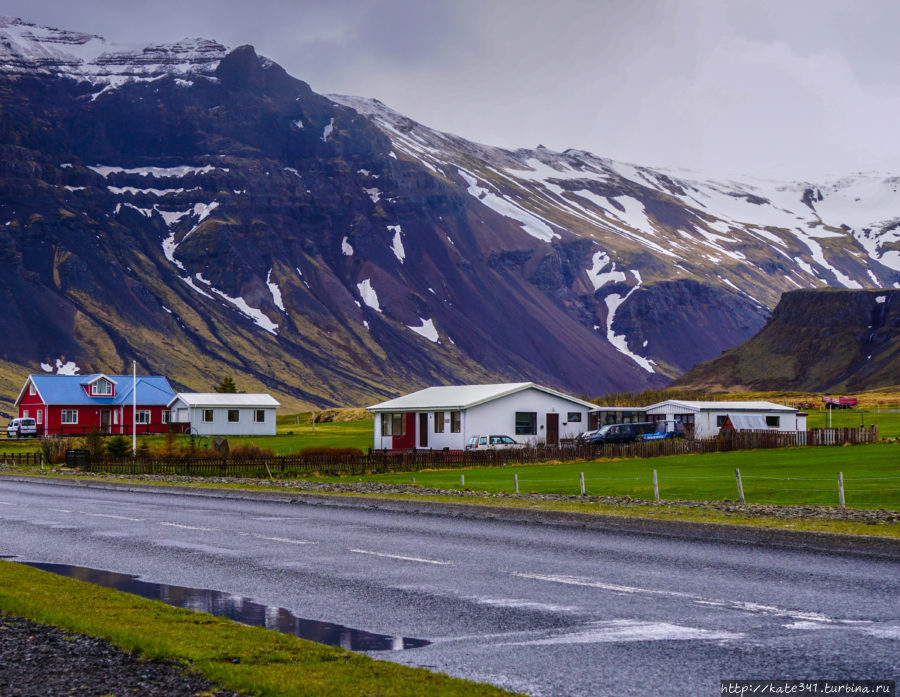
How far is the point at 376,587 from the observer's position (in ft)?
45.5

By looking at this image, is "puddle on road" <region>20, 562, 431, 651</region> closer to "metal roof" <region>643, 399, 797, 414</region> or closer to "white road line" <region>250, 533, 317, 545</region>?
"white road line" <region>250, 533, 317, 545</region>

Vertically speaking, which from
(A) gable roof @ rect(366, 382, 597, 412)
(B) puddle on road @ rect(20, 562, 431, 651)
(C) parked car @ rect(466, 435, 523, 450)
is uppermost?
(A) gable roof @ rect(366, 382, 597, 412)

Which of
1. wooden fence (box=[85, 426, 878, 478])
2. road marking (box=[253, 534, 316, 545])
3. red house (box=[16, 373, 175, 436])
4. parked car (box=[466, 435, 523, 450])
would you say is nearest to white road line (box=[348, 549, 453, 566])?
road marking (box=[253, 534, 316, 545])

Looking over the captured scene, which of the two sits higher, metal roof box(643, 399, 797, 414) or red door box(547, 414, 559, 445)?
metal roof box(643, 399, 797, 414)

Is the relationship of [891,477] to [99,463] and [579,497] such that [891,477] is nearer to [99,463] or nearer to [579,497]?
[579,497]

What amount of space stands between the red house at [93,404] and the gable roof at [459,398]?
3989 cm

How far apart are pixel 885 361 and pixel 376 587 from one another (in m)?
176

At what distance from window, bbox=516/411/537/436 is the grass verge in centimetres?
5672

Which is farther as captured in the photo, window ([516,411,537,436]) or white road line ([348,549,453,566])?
window ([516,411,537,436])

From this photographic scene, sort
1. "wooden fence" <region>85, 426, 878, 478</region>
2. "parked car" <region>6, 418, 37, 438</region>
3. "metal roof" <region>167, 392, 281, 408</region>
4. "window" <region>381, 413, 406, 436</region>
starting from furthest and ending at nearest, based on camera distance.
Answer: "metal roof" <region>167, 392, 281, 408</region>, "parked car" <region>6, 418, 37, 438</region>, "window" <region>381, 413, 406, 436</region>, "wooden fence" <region>85, 426, 878, 478</region>

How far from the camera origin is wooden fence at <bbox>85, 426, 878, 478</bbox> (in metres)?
49.9

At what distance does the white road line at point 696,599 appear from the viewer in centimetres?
1139

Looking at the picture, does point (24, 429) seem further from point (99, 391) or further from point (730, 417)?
point (730, 417)

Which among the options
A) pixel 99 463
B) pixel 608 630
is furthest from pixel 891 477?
pixel 99 463
